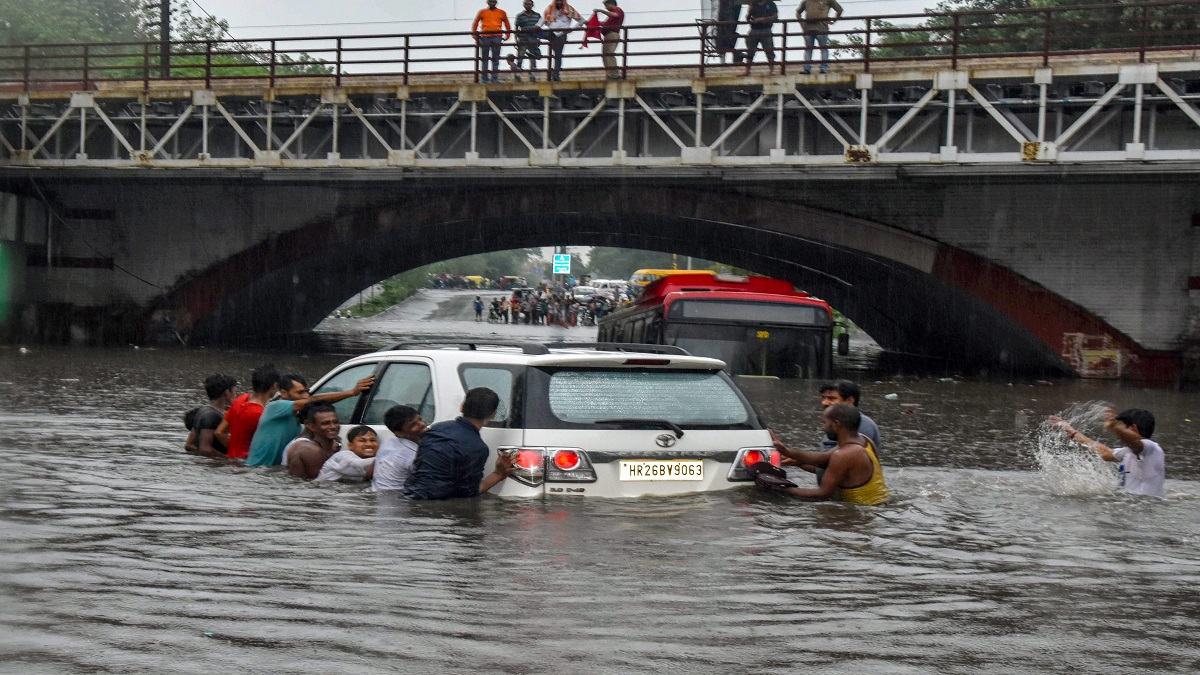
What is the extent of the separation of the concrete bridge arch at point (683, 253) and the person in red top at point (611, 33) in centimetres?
266

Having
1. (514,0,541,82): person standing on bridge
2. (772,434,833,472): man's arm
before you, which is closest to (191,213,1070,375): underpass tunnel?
(514,0,541,82): person standing on bridge

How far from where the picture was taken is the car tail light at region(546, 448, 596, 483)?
25.8 ft

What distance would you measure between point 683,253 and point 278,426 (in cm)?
3677

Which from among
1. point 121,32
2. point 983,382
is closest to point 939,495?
point 983,382

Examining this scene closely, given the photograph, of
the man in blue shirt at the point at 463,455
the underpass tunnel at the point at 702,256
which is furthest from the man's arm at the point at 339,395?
the underpass tunnel at the point at 702,256

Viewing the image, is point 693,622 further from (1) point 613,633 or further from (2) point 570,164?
(2) point 570,164

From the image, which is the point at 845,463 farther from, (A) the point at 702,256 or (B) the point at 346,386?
(A) the point at 702,256

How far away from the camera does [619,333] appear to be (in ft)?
109

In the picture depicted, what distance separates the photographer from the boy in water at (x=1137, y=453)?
32.5 ft

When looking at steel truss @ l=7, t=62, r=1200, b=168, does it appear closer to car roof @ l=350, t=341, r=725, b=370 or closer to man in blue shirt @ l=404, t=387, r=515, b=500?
car roof @ l=350, t=341, r=725, b=370

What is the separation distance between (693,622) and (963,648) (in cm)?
105

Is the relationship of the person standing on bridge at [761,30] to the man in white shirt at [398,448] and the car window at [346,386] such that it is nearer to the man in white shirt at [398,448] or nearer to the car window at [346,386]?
the car window at [346,386]

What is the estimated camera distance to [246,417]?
11109 mm

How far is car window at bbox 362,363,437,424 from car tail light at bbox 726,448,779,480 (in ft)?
5.80
